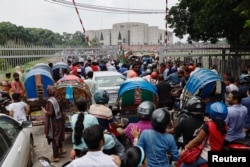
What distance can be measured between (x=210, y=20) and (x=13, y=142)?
12368mm

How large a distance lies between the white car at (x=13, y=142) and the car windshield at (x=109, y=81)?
5.30 m

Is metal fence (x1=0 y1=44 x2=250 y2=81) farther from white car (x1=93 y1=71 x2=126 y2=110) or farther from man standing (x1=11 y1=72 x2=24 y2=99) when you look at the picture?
man standing (x1=11 y1=72 x2=24 y2=99)

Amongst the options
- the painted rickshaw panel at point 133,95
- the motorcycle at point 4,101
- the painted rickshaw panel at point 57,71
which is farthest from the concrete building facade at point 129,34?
the painted rickshaw panel at point 133,95

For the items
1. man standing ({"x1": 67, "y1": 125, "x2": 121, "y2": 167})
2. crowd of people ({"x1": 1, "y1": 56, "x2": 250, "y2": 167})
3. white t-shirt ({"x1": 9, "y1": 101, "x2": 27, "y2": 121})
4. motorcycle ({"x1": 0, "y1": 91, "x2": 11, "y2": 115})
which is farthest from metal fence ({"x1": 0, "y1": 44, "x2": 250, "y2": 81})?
man standing ({"x1": 67, "y1": 125, "x2": 121, "y2": 167})

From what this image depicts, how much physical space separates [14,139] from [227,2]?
11.3 m

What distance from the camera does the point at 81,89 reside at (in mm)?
8930

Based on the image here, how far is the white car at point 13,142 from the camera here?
15.0 ft

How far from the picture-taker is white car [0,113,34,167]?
4.57 meters

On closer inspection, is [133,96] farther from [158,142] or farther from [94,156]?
[94,156]

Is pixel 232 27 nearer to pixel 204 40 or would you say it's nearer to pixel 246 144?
pixel 204 40

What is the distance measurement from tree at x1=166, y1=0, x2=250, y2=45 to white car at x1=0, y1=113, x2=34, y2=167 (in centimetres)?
875

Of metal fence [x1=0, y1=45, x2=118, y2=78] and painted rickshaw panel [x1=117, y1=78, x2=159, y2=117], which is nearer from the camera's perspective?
painted rickshaw panel [x1=117, y1=78, x2=159, y2=117]

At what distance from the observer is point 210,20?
50.9 ft

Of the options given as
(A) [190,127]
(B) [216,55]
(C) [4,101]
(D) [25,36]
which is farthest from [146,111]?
(D) [25,36]
